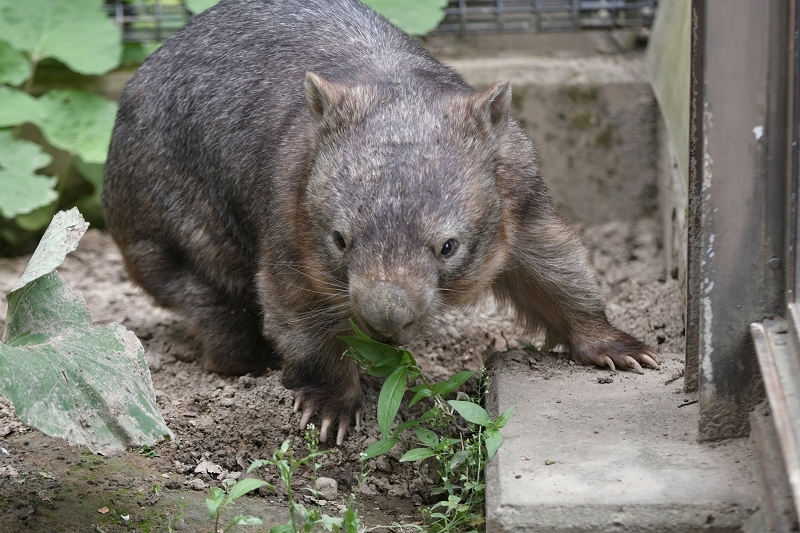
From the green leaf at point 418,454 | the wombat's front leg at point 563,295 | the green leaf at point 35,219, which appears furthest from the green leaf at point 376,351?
the green leaf at point 35,219

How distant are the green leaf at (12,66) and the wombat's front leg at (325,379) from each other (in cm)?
339

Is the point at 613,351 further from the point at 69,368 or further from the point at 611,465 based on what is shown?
the point at 69,368

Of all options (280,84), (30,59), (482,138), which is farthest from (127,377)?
(30,59)

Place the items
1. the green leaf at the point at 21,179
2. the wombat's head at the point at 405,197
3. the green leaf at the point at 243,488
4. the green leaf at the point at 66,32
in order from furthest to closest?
1. the green leaf at the point at 66,32
2. the green leaf at the point at 21,179
3. the wombat's head at the point at 405,197
4. the green leaf at the point at 243,488

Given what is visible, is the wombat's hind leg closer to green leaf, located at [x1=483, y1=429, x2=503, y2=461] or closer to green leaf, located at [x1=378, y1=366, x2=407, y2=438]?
green leaf, located at [x1=378, y1=366, x2=407, y2=438]

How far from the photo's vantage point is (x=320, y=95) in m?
3.96

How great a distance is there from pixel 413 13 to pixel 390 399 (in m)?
3.65

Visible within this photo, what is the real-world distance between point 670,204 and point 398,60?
2.09 m

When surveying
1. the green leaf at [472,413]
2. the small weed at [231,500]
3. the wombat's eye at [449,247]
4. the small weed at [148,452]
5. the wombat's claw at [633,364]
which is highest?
the wombat's eye at [449,247]

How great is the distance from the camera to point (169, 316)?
601 cm

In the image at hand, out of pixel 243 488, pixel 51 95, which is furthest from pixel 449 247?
pixel 51 95

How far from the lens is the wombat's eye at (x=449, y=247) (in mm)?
3618

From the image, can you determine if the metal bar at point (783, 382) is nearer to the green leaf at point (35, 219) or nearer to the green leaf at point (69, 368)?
the green leaf at point (69, 368)

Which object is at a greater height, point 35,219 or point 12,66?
point 12,66
